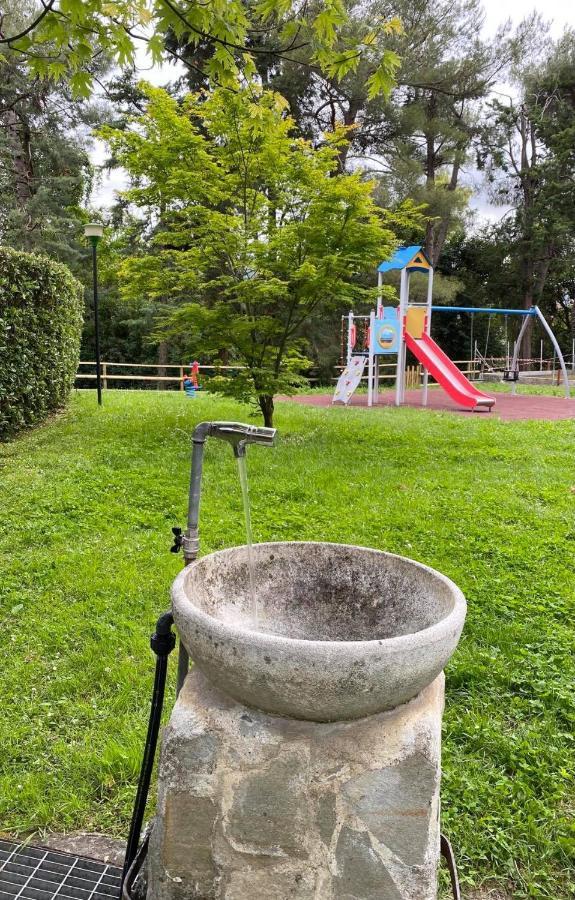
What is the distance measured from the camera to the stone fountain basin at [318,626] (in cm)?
116

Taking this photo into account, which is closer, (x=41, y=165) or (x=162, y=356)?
(x=41, y=165)

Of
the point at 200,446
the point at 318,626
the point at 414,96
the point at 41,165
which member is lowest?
the point at 318,626

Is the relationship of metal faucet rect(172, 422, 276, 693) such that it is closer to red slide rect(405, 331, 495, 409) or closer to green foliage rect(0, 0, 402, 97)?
green foliage rect(0, 0, 402, 97)

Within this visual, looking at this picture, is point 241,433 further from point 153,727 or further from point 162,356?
point 162,356

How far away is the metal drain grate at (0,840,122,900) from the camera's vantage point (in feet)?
5.27

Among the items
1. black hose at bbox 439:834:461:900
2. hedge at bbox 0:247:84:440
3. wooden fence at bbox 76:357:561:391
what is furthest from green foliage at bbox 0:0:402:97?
wooden fence at bbox 76:357:561:391

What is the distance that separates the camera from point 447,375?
12.3m

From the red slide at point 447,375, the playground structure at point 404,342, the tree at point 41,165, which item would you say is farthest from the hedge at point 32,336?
the tree at point 41,165

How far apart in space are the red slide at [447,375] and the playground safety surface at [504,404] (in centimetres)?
21

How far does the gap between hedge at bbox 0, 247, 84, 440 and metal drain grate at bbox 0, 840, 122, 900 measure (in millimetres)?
5718

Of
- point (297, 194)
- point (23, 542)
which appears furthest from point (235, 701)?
point (297, 194)

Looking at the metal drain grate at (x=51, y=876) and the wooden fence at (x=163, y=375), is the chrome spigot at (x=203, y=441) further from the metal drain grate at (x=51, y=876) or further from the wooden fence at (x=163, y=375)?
the wooden fence at (x=163, y=375)

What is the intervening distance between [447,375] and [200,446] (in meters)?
11.3

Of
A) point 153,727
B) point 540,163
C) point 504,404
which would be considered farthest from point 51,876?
point 540,163
